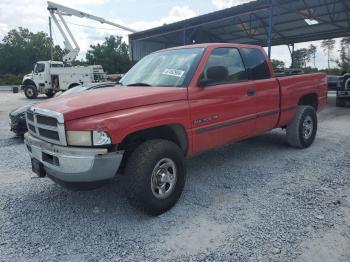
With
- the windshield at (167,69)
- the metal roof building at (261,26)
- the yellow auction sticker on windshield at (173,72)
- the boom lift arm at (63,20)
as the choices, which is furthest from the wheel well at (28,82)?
the yellow auction sticker on windshield at (173,72)

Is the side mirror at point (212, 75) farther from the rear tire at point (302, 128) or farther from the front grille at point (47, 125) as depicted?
the rear tire at point (302, 128)

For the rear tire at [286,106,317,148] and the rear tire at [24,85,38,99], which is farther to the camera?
the rear tire at [24,85,38,99]

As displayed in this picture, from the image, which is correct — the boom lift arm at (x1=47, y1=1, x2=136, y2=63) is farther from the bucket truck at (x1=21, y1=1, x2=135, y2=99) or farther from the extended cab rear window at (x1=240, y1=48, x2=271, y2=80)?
the extended cab rear window at (x1=240, y1=48, x2=271, y2=80)

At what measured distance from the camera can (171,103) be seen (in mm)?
3670

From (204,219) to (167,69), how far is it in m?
2.02

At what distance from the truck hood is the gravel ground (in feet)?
2.86

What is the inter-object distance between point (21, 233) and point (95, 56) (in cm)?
4942

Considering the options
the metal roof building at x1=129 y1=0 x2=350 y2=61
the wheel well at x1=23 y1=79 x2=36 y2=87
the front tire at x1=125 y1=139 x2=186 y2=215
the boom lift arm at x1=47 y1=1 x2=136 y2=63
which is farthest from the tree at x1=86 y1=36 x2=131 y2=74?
the front tire at x1=125 y1=139 x2=186 y2=215

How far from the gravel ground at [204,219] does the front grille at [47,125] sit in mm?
846

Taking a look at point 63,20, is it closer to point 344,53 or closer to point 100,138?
point 100,138

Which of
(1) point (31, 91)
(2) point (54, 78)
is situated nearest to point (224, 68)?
(2) point (54, 78)

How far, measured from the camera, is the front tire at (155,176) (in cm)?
328

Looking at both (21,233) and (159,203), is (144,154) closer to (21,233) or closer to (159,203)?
A: (159,203)

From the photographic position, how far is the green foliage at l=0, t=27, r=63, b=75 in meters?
57.6
